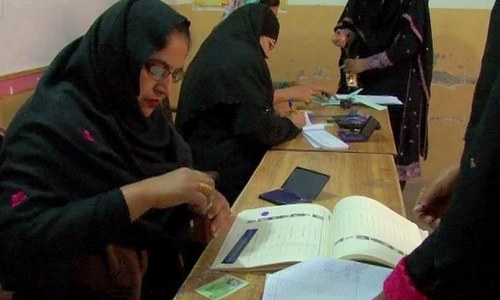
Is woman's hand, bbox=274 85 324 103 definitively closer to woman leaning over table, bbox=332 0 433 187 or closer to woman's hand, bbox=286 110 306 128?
woman's hand, bbox=286 110 306 128

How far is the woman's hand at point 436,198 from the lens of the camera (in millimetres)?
1222

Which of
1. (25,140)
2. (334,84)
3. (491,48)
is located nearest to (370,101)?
(334,84)

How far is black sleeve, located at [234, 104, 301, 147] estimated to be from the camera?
6.68ft

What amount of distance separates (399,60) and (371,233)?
2009 mm

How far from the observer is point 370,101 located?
2.88 meters

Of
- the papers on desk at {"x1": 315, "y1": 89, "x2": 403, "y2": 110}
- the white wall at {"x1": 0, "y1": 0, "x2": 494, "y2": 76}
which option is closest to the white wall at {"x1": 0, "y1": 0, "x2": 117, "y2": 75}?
the white wall at {"x1": 0, "y1": 0, "x2": 494, "y2": 76}

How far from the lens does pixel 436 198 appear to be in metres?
1.24

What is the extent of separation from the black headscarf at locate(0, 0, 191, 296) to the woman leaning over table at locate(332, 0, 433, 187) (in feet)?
6.11

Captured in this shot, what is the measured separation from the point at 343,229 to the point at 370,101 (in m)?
1.69

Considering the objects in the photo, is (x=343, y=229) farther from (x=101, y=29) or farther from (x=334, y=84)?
(x=334, y=84)

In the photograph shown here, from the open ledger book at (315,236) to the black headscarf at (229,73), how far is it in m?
0.67

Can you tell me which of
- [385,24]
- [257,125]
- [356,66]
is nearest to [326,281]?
[257,125]

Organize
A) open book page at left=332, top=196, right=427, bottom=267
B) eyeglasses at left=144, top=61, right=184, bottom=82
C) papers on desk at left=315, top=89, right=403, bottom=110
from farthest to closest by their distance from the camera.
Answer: papers on desk at left=315, top=89, right=403, bottom=110 < eyeglasses at left=144, top=61, right=184, bottom=82 < open book page at left=332, top=196, right=427, bottom=267

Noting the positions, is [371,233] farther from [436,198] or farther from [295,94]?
[295,94]
